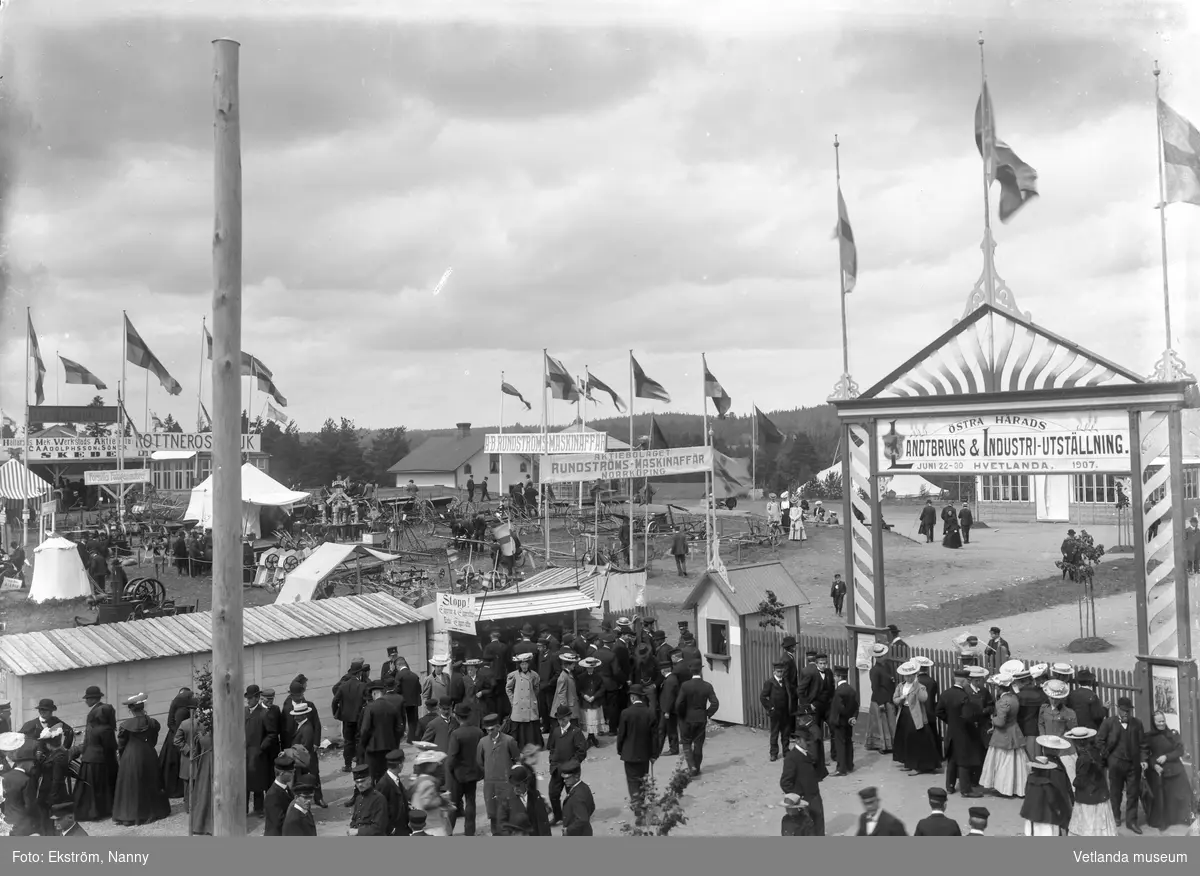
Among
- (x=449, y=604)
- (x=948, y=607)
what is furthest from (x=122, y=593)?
(x=948, y=607)

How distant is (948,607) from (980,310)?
13723 mm

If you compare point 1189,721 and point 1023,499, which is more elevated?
point 1023,499

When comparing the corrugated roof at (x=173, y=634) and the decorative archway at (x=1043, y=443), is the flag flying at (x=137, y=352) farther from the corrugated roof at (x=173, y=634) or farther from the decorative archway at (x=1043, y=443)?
the decorative archway at (x=1043, y=443)

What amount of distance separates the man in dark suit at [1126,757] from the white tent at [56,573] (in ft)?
72.4

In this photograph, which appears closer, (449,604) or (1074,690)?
(1074,690)

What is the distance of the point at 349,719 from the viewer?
13.6 metres

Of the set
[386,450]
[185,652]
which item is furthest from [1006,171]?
[386,450]

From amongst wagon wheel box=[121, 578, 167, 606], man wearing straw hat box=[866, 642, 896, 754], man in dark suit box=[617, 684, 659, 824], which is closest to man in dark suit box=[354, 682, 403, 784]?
man in dark suit box=[617, 684, 659, 824]

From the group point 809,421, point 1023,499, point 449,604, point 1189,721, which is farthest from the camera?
point 809,421

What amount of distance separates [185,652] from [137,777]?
2288mm

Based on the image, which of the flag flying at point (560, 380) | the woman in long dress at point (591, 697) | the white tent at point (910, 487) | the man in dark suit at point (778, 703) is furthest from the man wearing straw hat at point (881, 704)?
the white tent at point (910, 487)
